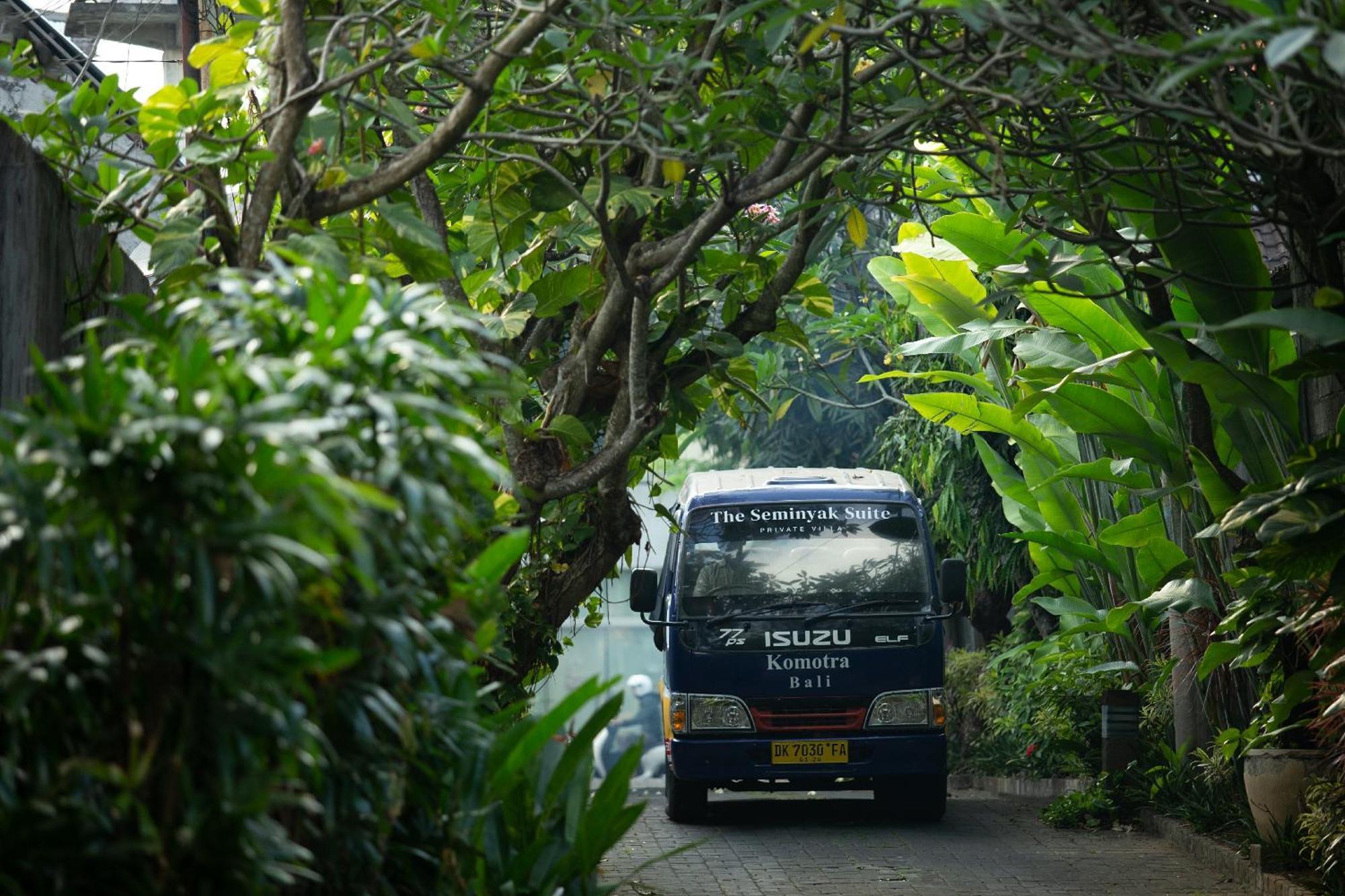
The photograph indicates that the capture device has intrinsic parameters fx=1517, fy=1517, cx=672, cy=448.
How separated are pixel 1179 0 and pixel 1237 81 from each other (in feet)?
1.22

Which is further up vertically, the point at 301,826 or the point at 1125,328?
the point at 1125,328

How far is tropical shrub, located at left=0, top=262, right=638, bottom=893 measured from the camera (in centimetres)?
267

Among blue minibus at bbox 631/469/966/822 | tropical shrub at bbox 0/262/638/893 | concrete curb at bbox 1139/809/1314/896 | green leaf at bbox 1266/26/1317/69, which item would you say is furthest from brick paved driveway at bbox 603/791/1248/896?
green leaf at bbox 1266/26/1317/69

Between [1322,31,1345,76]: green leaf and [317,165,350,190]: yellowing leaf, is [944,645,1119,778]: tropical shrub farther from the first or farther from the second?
[1322,31,1345,76]: green leaf

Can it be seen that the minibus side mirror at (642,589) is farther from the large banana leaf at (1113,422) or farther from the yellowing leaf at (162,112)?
the yellowing leaf at (162,112)

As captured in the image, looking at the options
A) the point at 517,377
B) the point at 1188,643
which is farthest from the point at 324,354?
the point at 1188,643

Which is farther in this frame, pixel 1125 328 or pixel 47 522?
pixel 1125 328

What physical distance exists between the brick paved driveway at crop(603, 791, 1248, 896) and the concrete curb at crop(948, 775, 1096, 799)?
1.38 ft

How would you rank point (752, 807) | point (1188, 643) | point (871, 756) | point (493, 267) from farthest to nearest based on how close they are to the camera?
Result: point (752, 807), point (871, 756), point (1188, 643), point (493, 267)

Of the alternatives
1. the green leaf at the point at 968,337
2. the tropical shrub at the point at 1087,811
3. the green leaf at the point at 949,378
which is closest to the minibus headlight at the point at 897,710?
the tropical shrub at the point at 1087,811

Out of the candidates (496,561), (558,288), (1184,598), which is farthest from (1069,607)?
(496,561)

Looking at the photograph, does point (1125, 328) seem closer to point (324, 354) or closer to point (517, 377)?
point (517, 377)

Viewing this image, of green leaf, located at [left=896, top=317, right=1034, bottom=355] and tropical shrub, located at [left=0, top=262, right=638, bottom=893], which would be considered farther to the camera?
green leaf, located at [left=896, top=317, right=1034, bottom=355]

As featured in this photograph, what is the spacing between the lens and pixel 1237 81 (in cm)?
564
